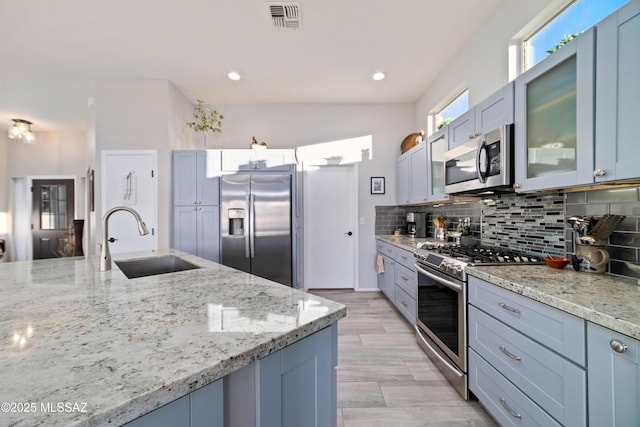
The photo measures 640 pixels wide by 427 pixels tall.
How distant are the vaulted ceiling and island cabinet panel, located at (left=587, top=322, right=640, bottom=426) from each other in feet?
8.38

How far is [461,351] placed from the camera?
6.08 feet

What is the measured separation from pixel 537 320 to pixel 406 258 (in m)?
1.73

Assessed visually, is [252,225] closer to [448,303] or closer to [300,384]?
[448,303]

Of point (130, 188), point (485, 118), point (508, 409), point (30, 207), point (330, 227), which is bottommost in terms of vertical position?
point (508, 409)

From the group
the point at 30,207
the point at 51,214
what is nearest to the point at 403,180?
the point at 51,214

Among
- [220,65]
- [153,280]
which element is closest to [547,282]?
[153,280]

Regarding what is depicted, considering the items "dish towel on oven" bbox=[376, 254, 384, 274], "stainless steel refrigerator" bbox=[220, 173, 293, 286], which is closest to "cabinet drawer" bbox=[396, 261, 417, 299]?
"dish towel on oven" bbox=[376, 254, 384, 274]

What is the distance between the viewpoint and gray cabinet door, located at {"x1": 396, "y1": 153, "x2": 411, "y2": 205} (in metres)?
3.79

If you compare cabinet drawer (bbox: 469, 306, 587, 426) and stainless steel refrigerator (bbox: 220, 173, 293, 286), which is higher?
stainless steel refrigerator (bbox: 220, 173, 293, 286)

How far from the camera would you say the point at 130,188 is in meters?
3.62

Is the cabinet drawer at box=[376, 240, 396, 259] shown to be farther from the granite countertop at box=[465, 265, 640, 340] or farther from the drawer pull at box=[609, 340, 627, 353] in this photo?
the drawer pull at box=[609, 340, 627, 353]

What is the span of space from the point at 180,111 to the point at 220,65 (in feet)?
3.55

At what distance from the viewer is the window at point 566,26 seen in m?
1.62

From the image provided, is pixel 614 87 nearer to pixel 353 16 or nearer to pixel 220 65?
pixel 353 16
